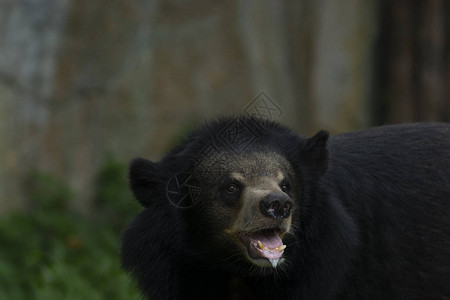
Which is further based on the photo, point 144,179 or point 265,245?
point 144,179

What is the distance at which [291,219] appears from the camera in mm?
5043

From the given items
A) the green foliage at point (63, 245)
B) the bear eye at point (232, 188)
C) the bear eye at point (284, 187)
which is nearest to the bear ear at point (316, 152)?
the bear eye at point (284, 187)

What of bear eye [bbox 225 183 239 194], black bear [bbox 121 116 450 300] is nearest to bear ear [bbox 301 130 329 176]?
black bear [bbox 121 116 450 300]

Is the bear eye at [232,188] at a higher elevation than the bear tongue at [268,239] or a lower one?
higher

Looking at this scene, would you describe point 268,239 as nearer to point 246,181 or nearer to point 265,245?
point 265,245

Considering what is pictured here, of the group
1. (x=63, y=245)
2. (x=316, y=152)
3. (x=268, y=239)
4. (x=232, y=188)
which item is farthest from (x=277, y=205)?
(x=63, y=245)

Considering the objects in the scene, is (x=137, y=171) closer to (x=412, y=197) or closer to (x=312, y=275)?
(x=312, y=275)

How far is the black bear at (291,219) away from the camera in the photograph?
5.17 metres

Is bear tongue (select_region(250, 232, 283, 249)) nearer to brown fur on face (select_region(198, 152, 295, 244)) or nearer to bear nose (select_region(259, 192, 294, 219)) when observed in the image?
brown fur on face (select_region(198, 152, 295, 244))

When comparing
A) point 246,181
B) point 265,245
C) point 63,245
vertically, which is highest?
point 246,181

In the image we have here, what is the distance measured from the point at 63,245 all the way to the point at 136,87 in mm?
1621

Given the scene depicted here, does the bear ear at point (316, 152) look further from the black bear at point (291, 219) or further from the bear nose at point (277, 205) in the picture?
the bear nose at point (277, 205)

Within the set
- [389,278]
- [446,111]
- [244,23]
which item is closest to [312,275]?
[389,278]

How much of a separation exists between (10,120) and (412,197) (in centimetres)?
397
